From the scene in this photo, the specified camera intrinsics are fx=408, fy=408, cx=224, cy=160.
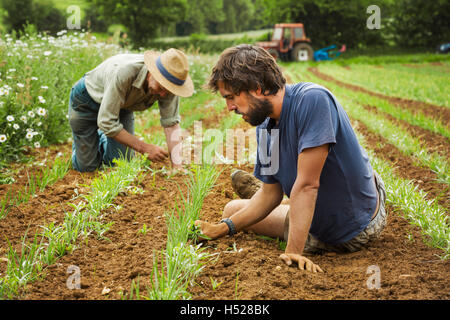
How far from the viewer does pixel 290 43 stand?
23062mm

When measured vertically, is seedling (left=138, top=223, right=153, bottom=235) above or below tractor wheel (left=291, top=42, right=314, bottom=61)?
below

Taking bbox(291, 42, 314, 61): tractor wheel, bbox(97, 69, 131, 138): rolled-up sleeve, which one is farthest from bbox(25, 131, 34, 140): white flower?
bbox(291, 42, 314, 61): tractor wheel

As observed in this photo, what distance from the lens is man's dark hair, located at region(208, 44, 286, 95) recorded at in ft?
6.64

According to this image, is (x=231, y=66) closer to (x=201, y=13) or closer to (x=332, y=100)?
(x=332, y=100)

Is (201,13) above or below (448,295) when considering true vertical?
above

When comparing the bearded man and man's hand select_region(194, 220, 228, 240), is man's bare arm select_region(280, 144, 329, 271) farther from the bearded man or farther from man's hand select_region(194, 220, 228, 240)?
man's hand select_region(194, 220, 228, 240)

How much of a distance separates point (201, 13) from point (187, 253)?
5751cm

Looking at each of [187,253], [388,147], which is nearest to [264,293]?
[187,253]

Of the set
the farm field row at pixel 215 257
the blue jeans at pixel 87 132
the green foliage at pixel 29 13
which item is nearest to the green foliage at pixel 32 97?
the blue jeans at pixel 87 132

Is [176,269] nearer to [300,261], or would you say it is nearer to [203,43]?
[300,261]

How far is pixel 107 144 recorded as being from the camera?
4492 mm

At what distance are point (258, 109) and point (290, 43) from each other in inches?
873

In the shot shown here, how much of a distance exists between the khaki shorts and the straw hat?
1.67 metres
